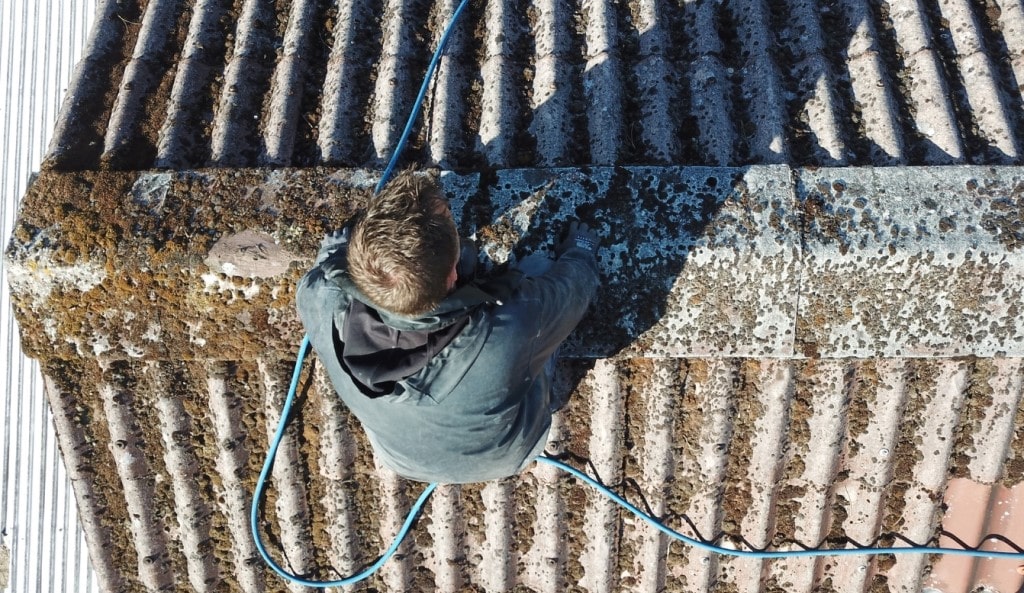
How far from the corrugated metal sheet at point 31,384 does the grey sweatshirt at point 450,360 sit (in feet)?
5.95

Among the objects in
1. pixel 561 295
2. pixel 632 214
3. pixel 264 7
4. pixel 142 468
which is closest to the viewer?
pixel 561 295

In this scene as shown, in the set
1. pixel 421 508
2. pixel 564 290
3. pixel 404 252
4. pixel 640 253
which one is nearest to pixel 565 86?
pixel 640 253

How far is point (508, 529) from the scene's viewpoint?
2.40 meters

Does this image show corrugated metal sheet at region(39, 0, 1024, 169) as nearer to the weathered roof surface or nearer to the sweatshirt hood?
the weathered roof surface

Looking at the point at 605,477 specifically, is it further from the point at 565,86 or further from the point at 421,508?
the point at 565,86

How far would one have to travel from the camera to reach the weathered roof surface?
6.50ft

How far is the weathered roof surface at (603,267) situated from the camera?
1981mm

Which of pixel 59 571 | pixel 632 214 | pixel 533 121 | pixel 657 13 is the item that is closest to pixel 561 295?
pixel 632 214

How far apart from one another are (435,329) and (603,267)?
582mm

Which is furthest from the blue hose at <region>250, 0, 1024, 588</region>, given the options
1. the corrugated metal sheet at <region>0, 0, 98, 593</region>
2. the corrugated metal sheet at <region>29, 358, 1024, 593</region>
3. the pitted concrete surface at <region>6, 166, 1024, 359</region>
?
the corrugated metal sheet at <region>0, 0, 98, 593</region>

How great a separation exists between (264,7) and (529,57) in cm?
100

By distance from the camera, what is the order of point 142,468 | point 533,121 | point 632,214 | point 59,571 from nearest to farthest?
point 632,214
point 533,121
point 142,468
point 59,571

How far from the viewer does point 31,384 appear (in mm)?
3016

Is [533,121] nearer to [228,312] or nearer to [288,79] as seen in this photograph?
[288,79]
